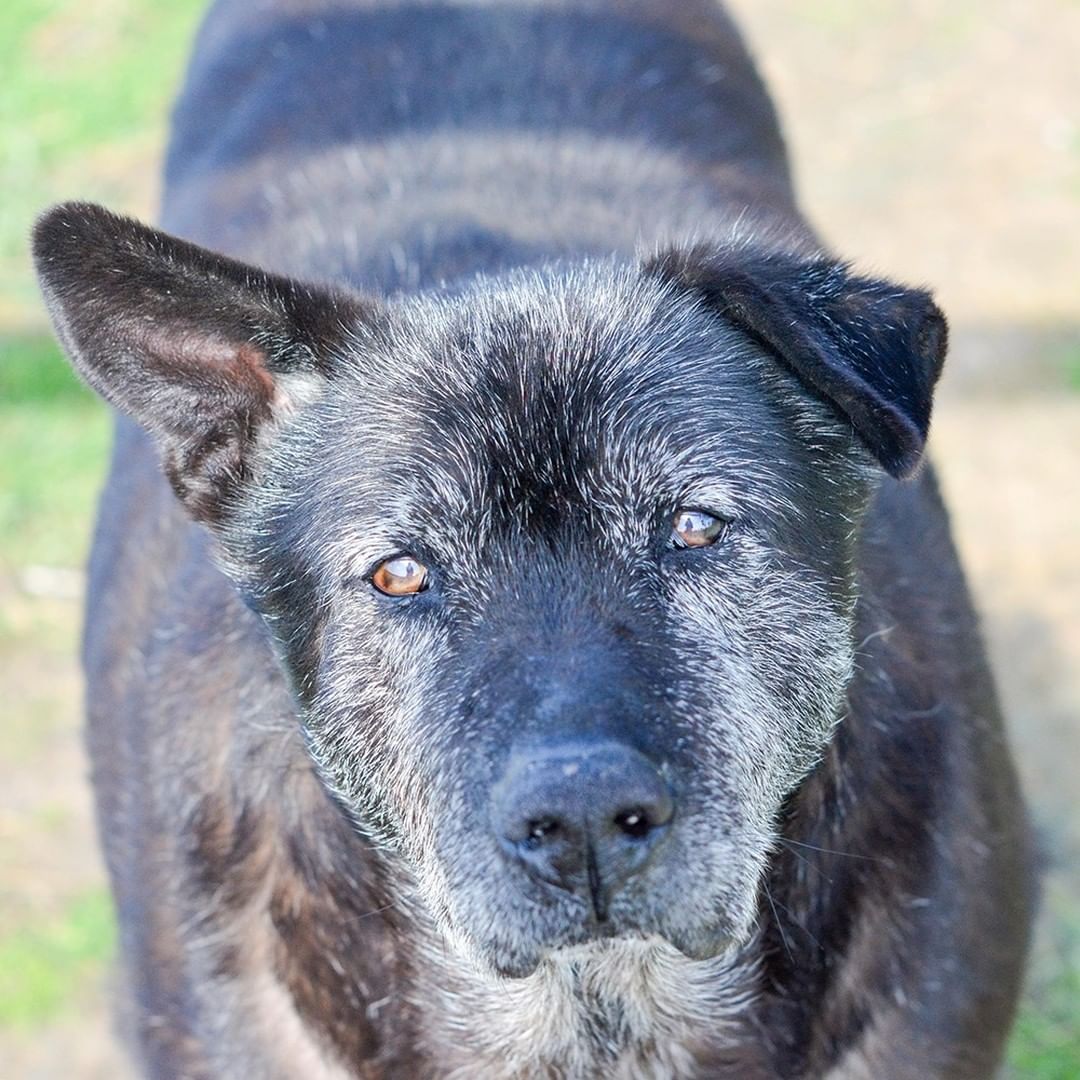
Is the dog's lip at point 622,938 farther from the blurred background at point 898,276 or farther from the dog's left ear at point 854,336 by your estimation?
the blurred background at point 898,276

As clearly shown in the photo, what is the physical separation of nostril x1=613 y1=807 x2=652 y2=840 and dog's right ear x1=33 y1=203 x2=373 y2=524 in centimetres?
100

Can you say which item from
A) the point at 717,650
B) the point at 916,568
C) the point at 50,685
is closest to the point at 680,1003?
the point at 717,650

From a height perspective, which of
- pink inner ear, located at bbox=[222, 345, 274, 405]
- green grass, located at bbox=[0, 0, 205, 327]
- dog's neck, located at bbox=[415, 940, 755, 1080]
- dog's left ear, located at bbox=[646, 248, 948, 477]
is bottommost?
dog's neck, located at bbox=[415, 940, 755, 1080]

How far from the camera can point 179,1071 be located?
326 centimetres

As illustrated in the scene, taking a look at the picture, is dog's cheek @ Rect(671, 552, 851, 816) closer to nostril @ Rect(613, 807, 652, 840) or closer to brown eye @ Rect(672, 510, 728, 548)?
brown eye @ Rect(672, 510, 728, 548)

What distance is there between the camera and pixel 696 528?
2.55 meters

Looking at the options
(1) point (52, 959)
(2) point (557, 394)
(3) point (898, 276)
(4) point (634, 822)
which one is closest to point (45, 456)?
(1) point (52, 959)

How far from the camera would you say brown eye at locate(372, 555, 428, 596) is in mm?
2582

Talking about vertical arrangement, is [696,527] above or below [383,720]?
above

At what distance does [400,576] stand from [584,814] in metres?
0.56

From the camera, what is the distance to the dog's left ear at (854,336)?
8.00 ft

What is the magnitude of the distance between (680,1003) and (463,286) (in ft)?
4.27

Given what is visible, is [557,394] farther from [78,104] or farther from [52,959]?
[78,104]

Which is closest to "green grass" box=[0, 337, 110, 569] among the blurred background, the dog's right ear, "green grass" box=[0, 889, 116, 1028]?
the blurred background
